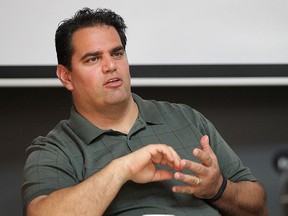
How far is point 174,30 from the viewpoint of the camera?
269 centimetres

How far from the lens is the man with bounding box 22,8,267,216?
5.29ft

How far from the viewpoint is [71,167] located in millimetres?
1778

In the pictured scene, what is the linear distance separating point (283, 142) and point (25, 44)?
1.50m

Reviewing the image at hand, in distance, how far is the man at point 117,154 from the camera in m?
1.61

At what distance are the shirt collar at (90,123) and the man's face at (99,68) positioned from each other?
0.20 feet

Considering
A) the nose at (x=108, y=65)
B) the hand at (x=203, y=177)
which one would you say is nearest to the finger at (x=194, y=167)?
the hand at (x=203, y=177)

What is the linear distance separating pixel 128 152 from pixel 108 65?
0.31 meters

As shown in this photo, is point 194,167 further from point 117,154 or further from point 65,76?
point 65,76

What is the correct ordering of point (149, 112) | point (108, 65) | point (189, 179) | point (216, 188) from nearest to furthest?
1. point (189, 179)
2. point (216, 188)
3. point (108, 65)
4. point (149, 112)

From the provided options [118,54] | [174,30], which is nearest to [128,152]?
[118,54]

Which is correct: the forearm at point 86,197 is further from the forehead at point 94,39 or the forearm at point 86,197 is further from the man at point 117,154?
the forehead at point 94,39

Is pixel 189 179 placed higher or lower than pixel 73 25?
lower

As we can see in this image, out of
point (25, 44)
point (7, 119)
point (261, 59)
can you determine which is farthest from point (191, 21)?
point (7, 119)

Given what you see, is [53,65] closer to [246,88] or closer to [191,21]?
[191,21]
